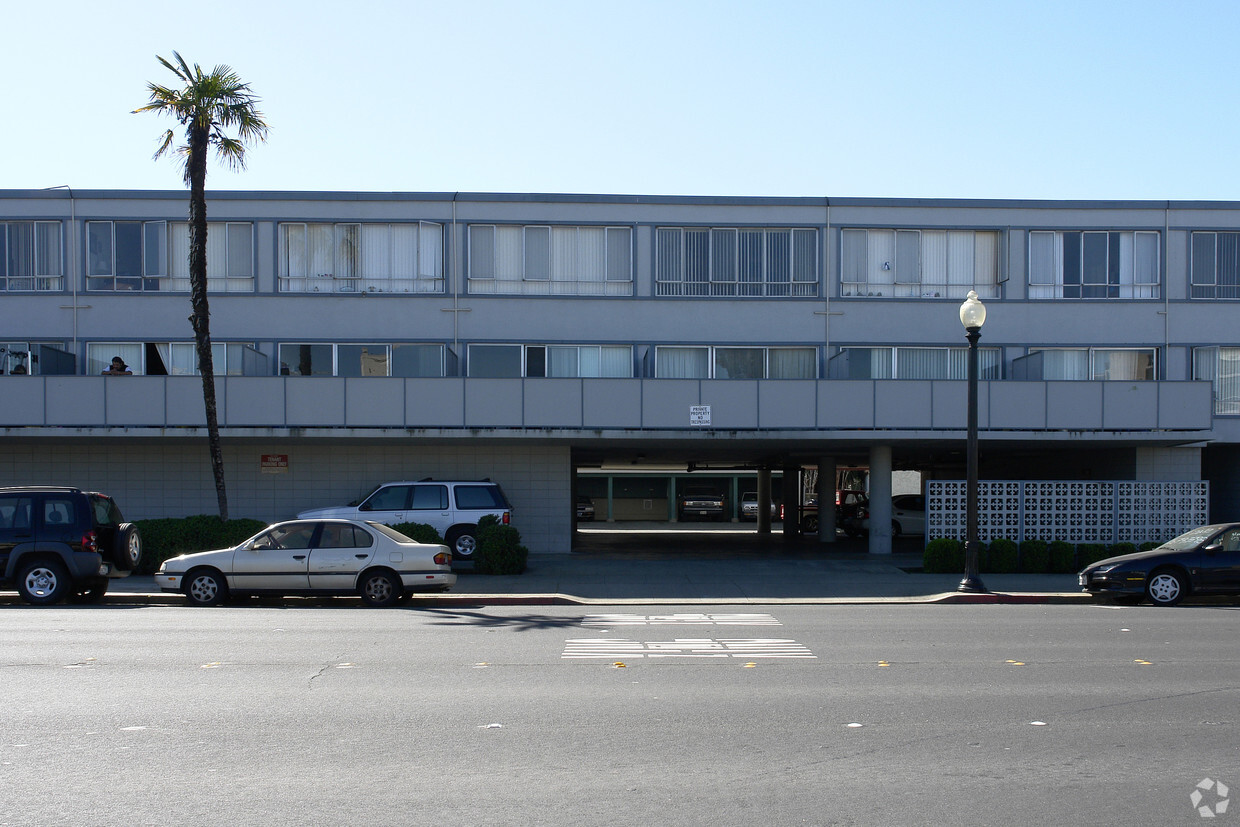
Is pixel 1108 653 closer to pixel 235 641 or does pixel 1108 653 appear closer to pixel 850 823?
pixel 850 823

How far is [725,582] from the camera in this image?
60.2ft

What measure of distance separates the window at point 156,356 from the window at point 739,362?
34.1 ft

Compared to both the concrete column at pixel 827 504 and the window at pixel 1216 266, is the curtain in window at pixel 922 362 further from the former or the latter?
the window at pixel 1216 266

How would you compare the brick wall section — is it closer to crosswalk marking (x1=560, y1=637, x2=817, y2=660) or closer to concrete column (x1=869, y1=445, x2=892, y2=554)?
concrete column (x1=869, y1=445, x2=892, y2=554)

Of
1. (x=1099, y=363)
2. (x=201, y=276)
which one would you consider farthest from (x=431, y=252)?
(x=1099, y=363)

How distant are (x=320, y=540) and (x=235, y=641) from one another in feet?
12.0

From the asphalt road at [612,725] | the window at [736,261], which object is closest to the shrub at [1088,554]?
the asphalt road at [612,725]

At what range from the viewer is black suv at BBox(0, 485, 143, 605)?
14969 millimetres

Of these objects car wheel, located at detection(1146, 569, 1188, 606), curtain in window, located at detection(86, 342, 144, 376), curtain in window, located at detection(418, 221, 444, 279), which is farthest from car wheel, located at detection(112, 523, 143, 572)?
car wheel, located at detection(1146, 569, 1188, 606)

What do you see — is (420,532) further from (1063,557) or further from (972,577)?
(1063,557)

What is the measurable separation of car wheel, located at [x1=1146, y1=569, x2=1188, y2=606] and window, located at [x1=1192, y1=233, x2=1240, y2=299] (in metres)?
12.2

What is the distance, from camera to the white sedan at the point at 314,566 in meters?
14.9

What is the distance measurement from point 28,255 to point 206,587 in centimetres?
1372

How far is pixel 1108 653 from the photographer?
10.7 m
